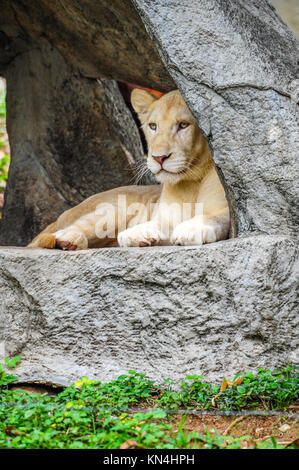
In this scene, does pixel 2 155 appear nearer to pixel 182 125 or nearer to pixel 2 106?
pixel 2 106

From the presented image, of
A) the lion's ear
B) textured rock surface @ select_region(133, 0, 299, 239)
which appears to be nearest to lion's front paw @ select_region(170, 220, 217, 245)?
textured rock surface @ select_region(133, 0, 299, 239)

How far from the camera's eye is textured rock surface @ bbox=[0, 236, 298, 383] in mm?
3938

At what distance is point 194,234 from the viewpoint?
435 cm

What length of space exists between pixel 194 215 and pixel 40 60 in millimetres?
3035

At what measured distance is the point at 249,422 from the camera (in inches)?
146

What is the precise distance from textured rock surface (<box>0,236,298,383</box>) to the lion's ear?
1994mm

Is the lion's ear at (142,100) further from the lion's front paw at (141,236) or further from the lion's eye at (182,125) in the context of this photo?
the lion's front paw at (141,236)

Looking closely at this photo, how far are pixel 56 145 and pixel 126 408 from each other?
13.3 ft

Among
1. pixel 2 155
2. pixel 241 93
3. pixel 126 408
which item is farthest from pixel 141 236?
pixel 2 155

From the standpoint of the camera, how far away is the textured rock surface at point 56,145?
273 inches

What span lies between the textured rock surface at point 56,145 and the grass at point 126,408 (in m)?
2.93

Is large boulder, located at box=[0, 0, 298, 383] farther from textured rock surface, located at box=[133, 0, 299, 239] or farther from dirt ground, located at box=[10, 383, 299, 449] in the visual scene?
dirt ground, located at box=[10, 383, 299, 449]

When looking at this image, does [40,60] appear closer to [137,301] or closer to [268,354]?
[137,301]
